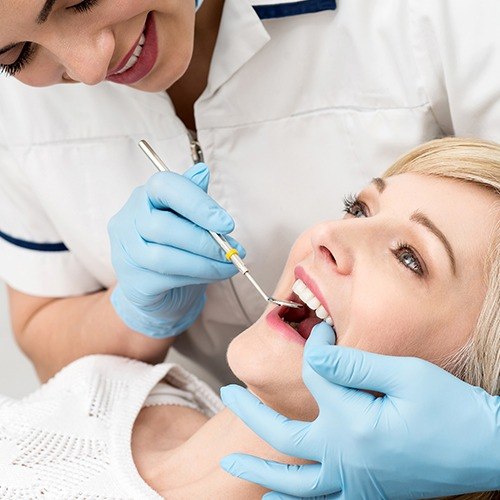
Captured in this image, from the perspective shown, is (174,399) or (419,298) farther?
(174,399)

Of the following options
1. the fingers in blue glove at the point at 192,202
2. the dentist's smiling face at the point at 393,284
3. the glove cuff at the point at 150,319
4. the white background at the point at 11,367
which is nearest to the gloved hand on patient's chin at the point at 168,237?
the fingers in blue glove at the point at 192,202

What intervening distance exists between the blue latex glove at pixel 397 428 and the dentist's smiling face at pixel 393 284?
0.29 ft

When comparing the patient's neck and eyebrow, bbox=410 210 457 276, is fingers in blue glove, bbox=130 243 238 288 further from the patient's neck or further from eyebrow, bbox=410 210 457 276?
eyebrow, bbox=410 210 457 276

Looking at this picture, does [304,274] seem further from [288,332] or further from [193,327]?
[193,327]

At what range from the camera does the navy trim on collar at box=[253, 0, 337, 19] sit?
1.66 meters

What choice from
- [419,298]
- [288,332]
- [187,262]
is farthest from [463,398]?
[187,262]

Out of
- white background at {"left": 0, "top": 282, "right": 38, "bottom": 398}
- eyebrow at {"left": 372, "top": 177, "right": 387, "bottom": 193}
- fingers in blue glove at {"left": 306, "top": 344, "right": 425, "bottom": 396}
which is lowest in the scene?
white background at {"left": 0, "top": 282, "right": 38, "bottom": 398}

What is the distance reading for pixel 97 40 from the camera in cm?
144

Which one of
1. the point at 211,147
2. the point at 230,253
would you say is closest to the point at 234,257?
the point at 230,253

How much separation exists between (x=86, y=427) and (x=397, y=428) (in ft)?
2.35

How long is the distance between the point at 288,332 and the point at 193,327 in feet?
2.40

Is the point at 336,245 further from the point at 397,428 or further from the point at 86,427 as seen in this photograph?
the point at 86,427

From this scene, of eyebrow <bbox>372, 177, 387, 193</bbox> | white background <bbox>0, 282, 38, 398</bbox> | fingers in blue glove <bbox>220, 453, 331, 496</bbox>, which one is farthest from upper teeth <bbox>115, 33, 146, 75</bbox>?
white background <bbox>0, 282, 38, 398</bbox>

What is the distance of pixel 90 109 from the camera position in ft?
6.23
